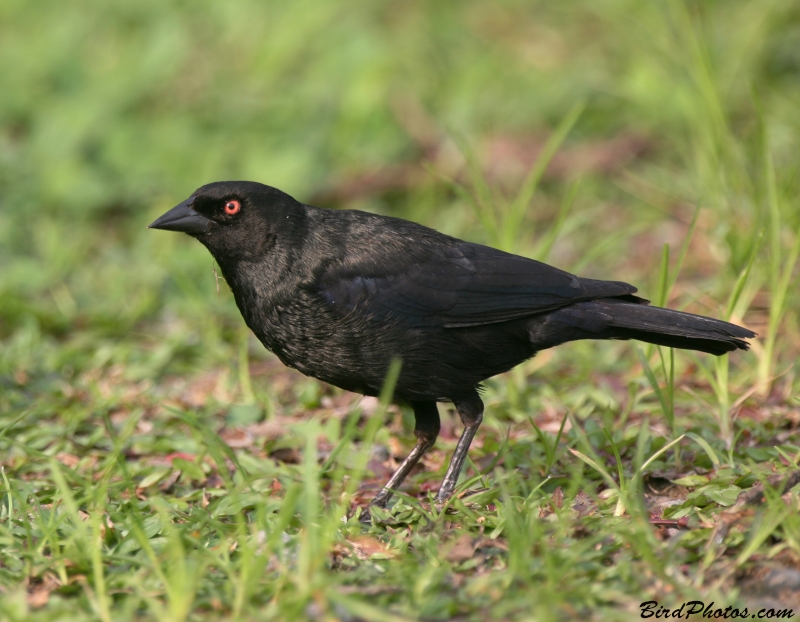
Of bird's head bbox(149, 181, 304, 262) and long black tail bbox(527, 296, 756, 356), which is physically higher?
bird's head bbox(149, 181, 304, 262)

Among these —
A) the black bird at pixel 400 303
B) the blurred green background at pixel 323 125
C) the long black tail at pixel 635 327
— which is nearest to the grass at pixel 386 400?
the blurred green background at pixel 323 125

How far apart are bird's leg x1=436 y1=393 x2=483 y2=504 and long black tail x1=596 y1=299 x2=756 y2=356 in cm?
64

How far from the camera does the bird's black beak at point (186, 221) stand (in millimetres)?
4070

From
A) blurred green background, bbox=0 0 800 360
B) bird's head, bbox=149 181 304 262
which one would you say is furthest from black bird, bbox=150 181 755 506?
blurred green background, bbox=0 0 800 360

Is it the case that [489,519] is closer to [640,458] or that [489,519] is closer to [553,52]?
[640,458]

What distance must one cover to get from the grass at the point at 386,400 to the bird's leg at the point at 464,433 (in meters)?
0.19

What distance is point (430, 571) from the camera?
116 inches

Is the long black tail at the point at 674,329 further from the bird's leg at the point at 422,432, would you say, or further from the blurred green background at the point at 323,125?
the blurred green background at the point at 323,125

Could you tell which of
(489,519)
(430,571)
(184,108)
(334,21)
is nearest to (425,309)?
(489,519)

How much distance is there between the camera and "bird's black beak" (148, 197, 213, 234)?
407 centimetres

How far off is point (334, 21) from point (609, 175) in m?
3.69

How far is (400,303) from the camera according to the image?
390 centimetres

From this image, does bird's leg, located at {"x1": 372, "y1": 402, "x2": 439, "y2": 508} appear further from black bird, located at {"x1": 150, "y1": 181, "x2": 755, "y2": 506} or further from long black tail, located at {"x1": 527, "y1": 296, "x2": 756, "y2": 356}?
long black tail, located at {"x1": 527, "y1": 296, "x2": 756, "y2": 356}

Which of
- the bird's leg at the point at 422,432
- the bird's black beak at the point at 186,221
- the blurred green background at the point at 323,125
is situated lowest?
the bird's leg at the point at 422,432
